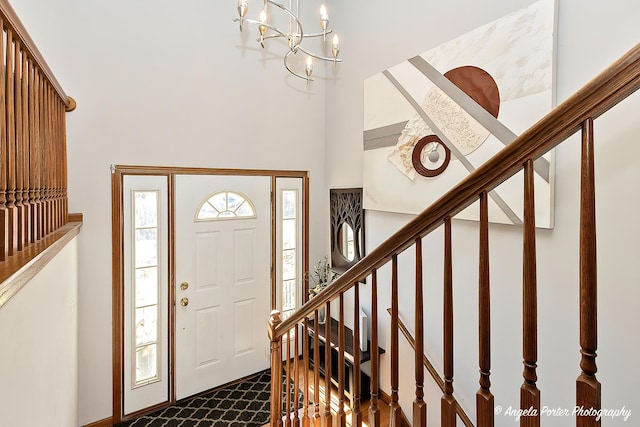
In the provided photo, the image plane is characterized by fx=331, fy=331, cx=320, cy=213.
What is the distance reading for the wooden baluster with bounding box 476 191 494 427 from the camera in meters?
0.82

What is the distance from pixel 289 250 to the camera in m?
3.66

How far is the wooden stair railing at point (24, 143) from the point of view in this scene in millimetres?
1018

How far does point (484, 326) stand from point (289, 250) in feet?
9.62

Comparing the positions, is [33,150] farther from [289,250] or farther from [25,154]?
[289,250]

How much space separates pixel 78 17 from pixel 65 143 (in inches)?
39.1

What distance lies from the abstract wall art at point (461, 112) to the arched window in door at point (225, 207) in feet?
4.00

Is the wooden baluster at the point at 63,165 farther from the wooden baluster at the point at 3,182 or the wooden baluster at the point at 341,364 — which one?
the wooden baluster at the point at 341,364

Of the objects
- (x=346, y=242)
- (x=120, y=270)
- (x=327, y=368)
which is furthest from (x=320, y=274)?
(x=327, y=368)

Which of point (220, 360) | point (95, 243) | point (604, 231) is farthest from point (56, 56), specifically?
point (604, 231)

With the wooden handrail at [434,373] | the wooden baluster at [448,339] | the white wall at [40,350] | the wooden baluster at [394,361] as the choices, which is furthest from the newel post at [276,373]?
the wooden baluster at [448,339]

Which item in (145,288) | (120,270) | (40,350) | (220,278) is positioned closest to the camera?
(40,350)

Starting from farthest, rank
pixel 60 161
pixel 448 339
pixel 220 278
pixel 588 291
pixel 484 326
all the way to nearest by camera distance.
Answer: pixel 220 278
pixel 60 161
pixel 448 339
pixel 484 326
pixel 588 291

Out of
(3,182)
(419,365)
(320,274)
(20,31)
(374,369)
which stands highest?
(20,31)

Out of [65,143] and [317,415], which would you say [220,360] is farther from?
[65,143]
